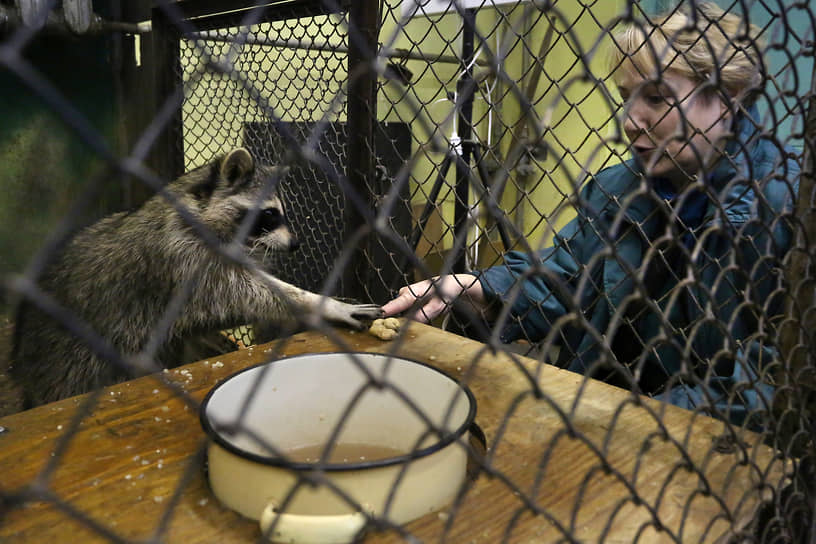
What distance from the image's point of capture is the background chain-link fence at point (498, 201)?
0.61 meters

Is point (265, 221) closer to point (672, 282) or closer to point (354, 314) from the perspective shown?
point (354, 314)

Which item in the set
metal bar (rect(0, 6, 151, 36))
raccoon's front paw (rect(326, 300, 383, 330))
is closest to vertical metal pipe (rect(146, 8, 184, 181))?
metal bar (rect(0, 6, 151, 36))

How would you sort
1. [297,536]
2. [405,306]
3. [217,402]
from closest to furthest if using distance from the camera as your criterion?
1. [297,536]
2. [217,402]
3. [405,306]

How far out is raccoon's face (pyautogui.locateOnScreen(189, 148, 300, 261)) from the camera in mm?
2203

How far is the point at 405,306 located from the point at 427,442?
71 cm

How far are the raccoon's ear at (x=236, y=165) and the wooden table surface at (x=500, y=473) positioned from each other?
3.18ft

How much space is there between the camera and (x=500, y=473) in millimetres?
679

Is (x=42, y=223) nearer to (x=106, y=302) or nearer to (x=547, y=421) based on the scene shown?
(x=106, y=302)

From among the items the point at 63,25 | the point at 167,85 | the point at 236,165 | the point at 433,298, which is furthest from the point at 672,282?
the point at 63,25

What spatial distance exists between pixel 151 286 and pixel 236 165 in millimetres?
509

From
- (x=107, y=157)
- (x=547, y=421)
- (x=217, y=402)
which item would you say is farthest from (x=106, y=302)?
(x=107, y=157)

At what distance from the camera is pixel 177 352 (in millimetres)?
2234

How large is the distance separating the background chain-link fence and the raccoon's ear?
142 millimetres

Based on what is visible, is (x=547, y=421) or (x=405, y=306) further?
(x=405, y=306)
